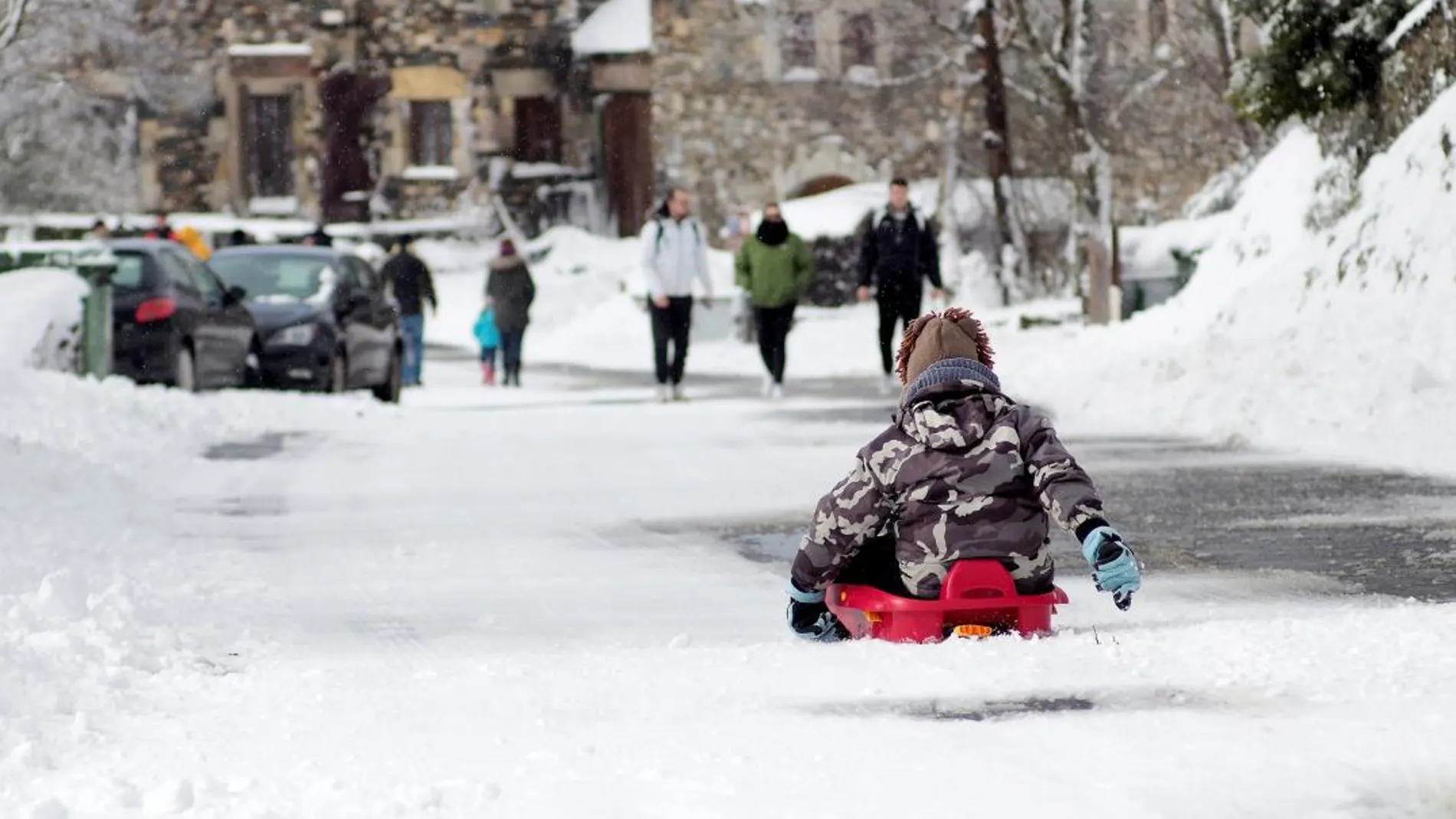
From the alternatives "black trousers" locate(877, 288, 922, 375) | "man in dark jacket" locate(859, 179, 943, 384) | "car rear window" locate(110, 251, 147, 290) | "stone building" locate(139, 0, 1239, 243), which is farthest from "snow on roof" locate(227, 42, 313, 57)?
"black trousers" locate(877, 288, 922, 375)

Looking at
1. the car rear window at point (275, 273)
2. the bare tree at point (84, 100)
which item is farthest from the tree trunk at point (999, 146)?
the bare tree at point (84, 100)

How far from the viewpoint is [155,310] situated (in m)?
21.5

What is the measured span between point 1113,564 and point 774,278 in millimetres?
15760

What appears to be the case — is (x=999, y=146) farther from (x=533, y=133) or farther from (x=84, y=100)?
(x=84, y=100)

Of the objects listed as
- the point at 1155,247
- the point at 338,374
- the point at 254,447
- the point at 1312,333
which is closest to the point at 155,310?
the point at 338,374

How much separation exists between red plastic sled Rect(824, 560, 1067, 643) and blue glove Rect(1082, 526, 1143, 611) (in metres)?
0.38

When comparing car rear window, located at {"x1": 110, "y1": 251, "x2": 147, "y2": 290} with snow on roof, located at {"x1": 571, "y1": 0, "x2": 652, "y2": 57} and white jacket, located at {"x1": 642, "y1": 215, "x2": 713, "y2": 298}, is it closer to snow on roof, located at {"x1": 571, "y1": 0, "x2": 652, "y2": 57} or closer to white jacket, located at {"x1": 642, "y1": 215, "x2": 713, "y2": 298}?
white jacket, located at {"x1": 642, "y1": 215, "x2": 713, "y2": 298}

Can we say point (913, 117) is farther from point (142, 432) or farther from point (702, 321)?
point (142, 432)

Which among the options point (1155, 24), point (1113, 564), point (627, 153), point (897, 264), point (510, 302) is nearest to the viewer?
point (1113, 564)

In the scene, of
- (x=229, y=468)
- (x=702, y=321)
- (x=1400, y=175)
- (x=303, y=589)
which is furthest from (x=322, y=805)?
(x=702, y=321)

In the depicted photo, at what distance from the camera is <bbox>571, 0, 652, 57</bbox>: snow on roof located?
49.5 m

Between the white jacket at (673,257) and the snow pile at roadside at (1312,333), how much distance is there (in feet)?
9.59

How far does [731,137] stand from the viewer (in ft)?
154

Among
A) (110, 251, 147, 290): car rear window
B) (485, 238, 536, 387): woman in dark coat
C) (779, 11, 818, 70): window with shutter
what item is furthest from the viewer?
(779, 11, 818, 70): window with shutter
